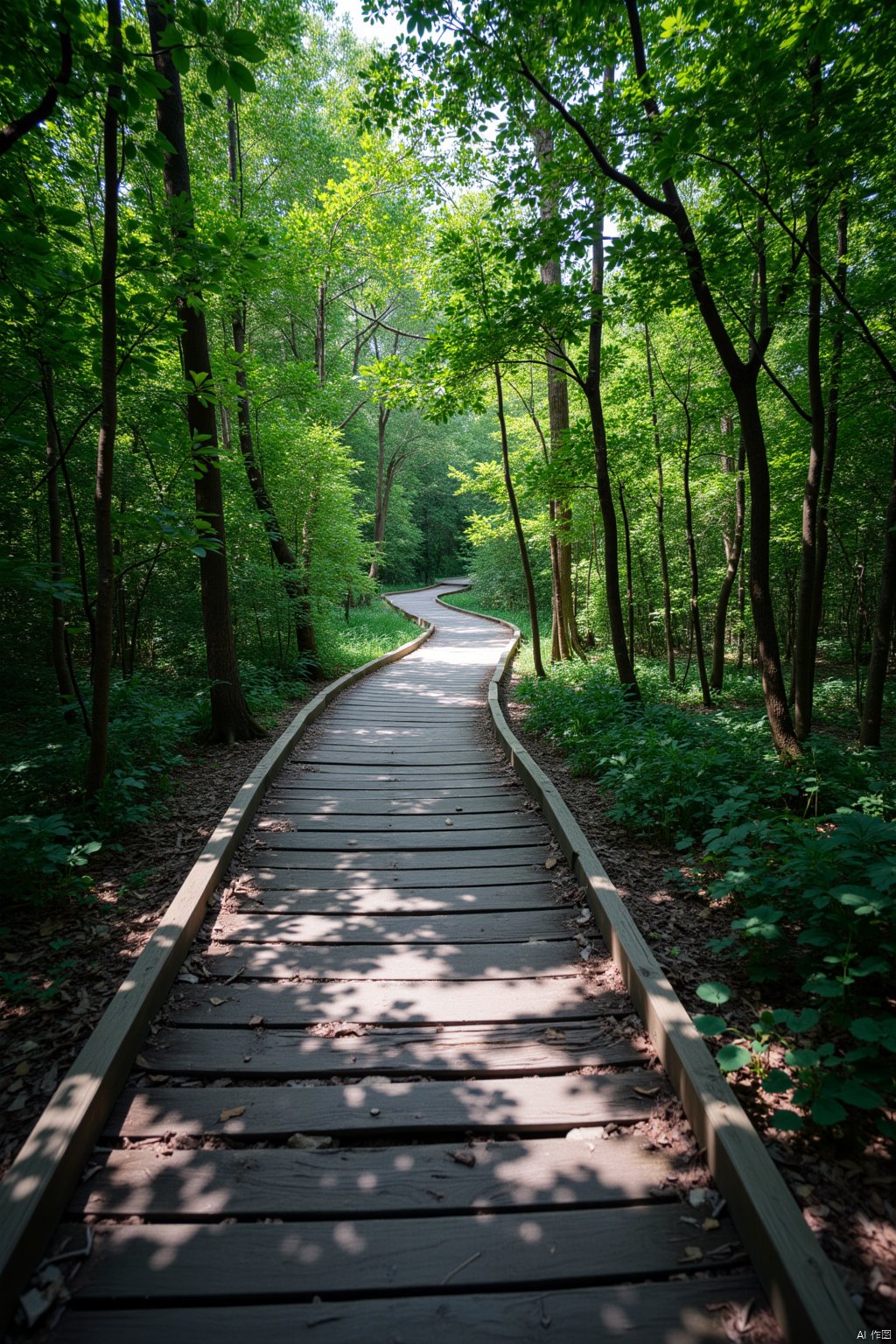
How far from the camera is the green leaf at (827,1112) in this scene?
5.21 ft

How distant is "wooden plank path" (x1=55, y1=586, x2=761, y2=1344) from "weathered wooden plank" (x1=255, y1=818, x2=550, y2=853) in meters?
0.48

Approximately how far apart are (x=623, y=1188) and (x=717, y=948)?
3.54 ft

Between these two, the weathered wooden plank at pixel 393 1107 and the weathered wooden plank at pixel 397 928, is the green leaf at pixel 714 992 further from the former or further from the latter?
the weathered wooden plank at pixel 397 928

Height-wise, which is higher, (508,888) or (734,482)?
(734,482)

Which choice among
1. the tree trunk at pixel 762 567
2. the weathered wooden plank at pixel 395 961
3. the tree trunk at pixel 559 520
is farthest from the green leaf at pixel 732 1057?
the tree trunk at pixel 559 520

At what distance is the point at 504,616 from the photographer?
1008 inches

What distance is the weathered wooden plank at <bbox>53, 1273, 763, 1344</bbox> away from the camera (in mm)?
1424

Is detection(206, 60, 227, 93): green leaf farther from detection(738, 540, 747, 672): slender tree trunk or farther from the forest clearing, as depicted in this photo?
detection(738, 540, 747, 672): slender tree trunk

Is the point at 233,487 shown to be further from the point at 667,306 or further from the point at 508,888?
the point at 508,888

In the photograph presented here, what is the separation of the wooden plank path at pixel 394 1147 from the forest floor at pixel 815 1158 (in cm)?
Result: 26

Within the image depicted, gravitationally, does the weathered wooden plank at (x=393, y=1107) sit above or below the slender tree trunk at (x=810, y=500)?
below

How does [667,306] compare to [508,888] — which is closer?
[508,888]

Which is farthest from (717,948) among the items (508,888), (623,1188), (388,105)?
(388,105)

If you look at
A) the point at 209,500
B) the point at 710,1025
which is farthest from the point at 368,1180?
the point at 209,500
